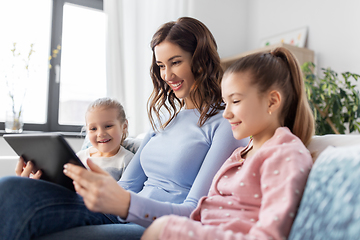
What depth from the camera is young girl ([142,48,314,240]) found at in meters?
0.62

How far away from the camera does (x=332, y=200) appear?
22.3 inches

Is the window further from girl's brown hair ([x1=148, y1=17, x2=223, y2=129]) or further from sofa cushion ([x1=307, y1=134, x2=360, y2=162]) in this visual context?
sofa cushion ([x1=307, y1=134, x2=360, y2=162])

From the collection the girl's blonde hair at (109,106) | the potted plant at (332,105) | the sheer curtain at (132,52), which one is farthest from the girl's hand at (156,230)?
the sheer curtain at (132,52)

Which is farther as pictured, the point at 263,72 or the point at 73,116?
the point at 73,116

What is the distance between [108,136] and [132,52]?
157cm

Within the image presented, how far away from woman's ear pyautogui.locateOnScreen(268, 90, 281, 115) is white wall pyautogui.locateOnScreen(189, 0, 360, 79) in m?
2.24

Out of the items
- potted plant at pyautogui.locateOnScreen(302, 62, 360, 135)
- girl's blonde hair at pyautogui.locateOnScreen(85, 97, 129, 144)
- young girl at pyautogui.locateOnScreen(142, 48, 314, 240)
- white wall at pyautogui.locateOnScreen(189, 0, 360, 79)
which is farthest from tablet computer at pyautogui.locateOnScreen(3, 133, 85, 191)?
white wall at pyautogui.locateOnScreen(189, 0, 360, 79)

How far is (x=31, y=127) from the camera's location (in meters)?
2.80

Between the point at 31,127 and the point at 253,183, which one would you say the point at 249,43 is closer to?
the point at 31,127

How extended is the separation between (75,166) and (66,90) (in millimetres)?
2431

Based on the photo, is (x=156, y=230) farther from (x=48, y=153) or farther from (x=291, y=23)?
(x=291, y=23)

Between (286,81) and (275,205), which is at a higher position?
(286,81)

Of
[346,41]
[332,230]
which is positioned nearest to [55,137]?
[332,230]

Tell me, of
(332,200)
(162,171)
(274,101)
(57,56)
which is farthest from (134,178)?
(57,56)
